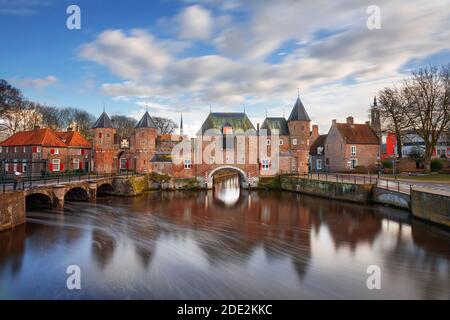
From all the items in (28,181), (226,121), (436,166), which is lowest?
(28,181)

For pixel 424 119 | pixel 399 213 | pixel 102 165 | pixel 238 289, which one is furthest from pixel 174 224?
pixel 424 119

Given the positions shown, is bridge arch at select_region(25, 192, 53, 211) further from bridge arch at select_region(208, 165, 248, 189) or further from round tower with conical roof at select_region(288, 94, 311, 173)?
round tower with conical roof at select_region(288, 94, 311, 173)

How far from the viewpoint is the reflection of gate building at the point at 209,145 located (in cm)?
3138

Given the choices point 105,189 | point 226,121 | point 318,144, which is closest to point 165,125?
point 226,121

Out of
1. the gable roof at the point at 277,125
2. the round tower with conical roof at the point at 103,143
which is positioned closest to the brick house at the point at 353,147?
the gable roof at the point at 277,125

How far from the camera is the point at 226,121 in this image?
111ft

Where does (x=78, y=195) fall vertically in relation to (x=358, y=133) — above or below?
below

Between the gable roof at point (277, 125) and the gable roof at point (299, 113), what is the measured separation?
5.65ft

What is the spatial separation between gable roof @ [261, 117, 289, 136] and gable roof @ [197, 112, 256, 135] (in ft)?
10.8

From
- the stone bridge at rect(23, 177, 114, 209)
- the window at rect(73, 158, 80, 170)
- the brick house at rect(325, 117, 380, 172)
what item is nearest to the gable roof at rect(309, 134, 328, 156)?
the brick house at rect(325, 117, 380, 172)

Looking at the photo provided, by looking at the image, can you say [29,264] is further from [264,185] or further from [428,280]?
[264,185]

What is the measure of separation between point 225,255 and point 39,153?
28.3 metres

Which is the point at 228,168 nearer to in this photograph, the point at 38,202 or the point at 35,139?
the point at 38,202
